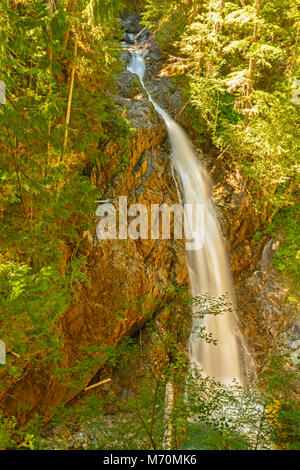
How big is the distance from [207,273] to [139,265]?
269cm

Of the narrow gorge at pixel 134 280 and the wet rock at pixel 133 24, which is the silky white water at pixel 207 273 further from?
the wet rock at pixel 133 24

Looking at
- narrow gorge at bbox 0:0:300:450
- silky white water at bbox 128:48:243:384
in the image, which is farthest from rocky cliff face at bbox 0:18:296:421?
silky white water at bbox 128:48:243:384

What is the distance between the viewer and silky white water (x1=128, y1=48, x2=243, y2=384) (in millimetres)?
8340

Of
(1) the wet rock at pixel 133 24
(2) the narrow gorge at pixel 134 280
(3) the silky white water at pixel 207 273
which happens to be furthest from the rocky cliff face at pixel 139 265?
(1) the wet rock at pixel 133 24

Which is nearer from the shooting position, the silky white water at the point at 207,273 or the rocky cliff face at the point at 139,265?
the rocky cliff face at the point at 139,265

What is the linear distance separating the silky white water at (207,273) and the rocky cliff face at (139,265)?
41cm

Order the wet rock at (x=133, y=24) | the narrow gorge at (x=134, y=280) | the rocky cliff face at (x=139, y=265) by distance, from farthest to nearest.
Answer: the wet rock at (x=133, y=24) < the rocky cliff face at (x=139, y=265) < the narrow gorge at (x=134, y=280)

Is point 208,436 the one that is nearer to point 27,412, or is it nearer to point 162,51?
point 27,412

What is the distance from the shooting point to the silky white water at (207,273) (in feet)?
27.4

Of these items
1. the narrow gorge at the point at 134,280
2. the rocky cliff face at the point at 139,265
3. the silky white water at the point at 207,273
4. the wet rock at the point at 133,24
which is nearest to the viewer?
the narrow gorge at the point at 134,280

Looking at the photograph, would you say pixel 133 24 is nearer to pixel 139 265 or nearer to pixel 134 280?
pixel 139 265

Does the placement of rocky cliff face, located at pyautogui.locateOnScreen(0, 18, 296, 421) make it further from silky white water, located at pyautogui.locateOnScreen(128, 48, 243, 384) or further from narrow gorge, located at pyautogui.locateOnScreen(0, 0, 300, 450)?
silky white water, located at pyautogui.locateOnScreen(128, 48, 243, 384)

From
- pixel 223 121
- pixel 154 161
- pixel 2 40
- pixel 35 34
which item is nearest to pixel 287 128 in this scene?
pixel 223 121

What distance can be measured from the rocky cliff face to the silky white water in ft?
1.33
